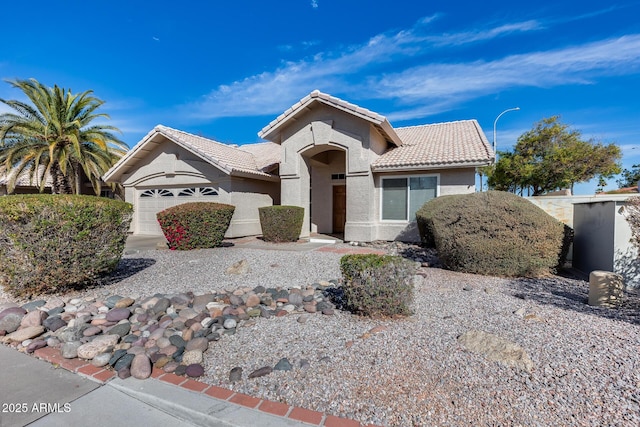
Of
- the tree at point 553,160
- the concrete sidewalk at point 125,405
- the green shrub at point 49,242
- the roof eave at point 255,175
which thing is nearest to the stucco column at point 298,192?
the roof eave at point 255,175

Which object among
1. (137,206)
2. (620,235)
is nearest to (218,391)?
(620,235)

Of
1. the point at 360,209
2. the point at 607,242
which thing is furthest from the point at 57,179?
the point at 607,242

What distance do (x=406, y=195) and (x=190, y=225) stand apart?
819cm

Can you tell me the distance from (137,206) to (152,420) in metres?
15.9

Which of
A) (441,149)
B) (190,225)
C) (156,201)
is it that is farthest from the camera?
(156,201)

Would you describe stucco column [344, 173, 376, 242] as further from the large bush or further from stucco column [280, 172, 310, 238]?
the large bush

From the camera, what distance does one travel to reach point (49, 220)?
17.4 ft

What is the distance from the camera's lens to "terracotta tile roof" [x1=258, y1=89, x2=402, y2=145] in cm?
1170

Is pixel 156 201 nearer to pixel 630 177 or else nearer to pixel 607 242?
pixel 607 242

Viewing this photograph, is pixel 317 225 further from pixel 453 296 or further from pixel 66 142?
pixel 66 142

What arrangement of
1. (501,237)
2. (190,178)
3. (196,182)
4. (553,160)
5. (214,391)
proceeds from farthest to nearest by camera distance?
(553,160)
(190,178)
(196,182)
(501,237)
(214,391)

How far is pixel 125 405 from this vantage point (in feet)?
9.41

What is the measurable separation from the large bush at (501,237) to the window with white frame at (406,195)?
15.1 feet

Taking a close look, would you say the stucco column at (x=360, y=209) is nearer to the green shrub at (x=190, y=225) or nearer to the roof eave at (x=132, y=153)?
the green shrub at (x=190, y=225)
